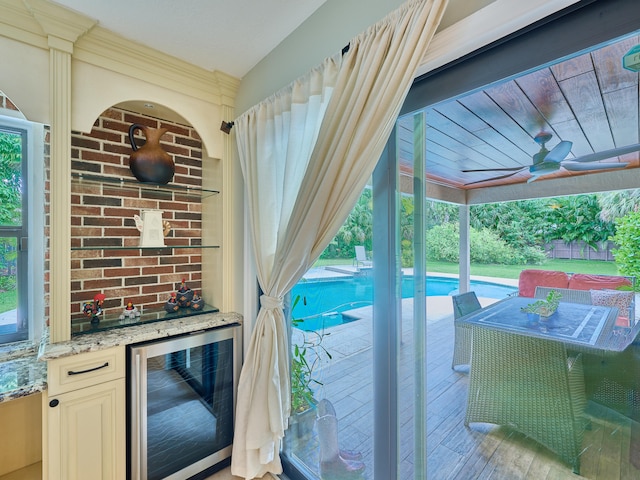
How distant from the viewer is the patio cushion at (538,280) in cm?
84

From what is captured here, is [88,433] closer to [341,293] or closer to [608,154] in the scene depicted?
[341,293]

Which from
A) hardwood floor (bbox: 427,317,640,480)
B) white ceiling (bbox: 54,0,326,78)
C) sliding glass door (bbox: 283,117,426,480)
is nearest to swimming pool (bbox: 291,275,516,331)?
sliding glass door (bbox: 283,117,426,480)

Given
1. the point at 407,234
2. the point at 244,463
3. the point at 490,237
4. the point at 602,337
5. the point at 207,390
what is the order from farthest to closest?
1. the point at 207,390
2. the point at 244,463
3. the point at 407,234
4. the point at 490,237
5. the point at 602,337

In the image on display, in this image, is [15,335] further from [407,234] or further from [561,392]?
[561,392]

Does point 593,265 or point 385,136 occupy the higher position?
point 385,136

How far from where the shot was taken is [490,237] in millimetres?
995

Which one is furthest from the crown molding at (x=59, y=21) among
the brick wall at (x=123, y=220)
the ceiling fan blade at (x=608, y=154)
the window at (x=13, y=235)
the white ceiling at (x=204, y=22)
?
the ceiling fan blade at (x=608, y=154)

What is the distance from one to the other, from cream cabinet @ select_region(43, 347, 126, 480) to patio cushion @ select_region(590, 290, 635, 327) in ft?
6.63

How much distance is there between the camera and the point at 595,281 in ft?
2.55

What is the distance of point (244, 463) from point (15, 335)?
1.58 meters

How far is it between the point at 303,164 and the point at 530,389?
4.09ft

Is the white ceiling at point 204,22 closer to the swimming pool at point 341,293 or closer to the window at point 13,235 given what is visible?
the window at point 13,235

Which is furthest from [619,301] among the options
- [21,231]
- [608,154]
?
[21,231]

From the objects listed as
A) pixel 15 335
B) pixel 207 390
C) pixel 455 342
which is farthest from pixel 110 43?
pixel 455 342
